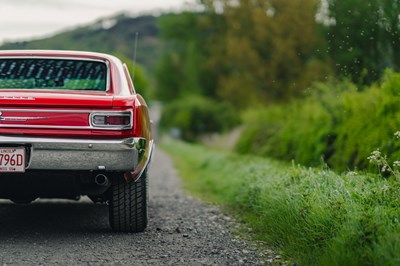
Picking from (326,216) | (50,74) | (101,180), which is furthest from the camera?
(50,74)

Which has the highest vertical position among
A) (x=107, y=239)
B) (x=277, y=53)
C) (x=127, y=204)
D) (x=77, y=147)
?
(x=77, y=147)

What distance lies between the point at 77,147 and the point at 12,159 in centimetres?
50

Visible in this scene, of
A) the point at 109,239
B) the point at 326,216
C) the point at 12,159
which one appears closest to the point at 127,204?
the point at 109,239

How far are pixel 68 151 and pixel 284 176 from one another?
3057 millimetres

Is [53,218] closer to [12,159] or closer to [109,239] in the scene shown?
[109,239]

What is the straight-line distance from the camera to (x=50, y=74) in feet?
19.9

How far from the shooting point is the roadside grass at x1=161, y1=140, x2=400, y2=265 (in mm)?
4008

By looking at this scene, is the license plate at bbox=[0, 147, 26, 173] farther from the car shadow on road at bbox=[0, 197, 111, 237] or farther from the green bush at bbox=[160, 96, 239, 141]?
the green bush at bbox=[160, 96, 239, 141]

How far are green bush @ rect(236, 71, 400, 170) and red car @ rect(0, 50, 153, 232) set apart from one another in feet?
9.32

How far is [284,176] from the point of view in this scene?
722cm

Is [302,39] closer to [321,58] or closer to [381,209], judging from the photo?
[321,58]

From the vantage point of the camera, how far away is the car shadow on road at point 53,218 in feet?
19.4

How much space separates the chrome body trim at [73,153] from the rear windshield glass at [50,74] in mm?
1205

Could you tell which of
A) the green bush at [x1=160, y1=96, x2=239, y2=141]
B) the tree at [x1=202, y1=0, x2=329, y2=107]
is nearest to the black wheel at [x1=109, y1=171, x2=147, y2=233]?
the tree at [x1=202, y1=0, x2=329, y2=107]
